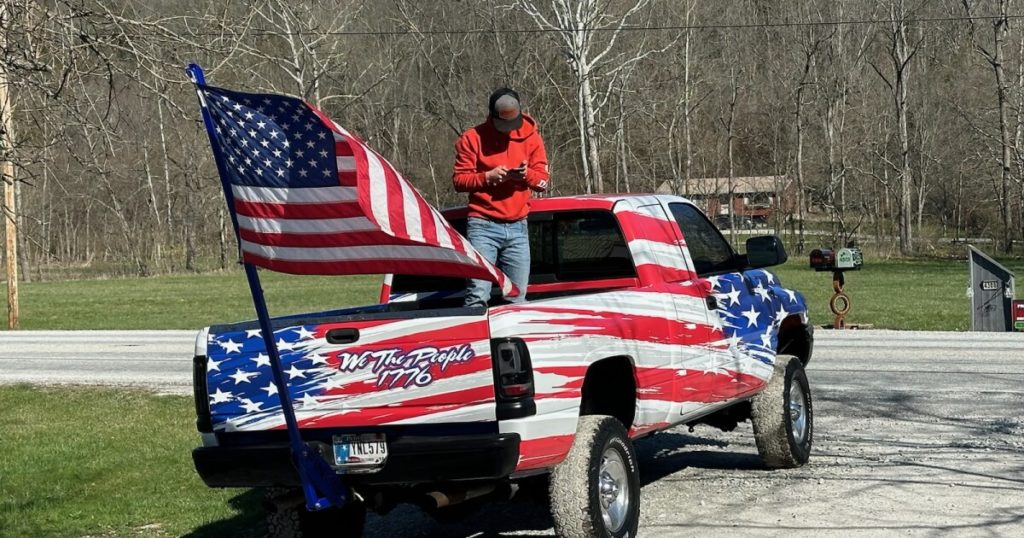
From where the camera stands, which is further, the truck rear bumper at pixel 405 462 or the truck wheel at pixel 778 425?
the truck wheel at pixel 778 425

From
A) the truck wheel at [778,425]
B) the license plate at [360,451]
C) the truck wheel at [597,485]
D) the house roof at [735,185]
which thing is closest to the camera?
the license plate at [360,451]

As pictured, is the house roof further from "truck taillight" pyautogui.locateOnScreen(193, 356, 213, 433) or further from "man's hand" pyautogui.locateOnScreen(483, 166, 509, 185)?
→ "truck taillight" pyautogui.locateOnScreen(193, 356, 213, 433)

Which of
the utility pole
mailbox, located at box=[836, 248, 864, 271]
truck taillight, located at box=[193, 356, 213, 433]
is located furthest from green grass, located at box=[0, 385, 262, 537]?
mailbox, located at box=[836, 248, 864, 271]

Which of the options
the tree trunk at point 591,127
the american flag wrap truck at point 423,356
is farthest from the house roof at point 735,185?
the american flag wrap truck at point 423,356

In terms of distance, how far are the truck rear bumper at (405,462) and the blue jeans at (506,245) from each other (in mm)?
1523

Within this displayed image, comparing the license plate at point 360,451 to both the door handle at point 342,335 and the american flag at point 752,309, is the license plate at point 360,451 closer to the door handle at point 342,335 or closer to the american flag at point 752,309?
the door handle at point 342,335

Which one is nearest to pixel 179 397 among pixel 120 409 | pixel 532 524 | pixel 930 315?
pixel 120 409

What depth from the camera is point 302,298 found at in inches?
1437

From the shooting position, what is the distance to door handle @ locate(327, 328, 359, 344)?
19.3ft

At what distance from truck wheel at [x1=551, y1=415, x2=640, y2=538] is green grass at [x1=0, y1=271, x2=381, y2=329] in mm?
21680

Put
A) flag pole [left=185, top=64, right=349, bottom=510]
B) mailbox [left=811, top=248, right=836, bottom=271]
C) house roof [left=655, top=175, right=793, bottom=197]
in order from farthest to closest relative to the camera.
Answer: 1. house roof [left=655, top=175, right=793, bottom=197]
2. mailbox [left=811, top=248, right=836, bottom=271]
3. flag pole [left=185, top=64, right=349, bottom=510]

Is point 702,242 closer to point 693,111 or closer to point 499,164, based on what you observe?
point 499,164

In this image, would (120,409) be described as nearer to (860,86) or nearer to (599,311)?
(599,311)

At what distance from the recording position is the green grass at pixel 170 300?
2980 centimetres
